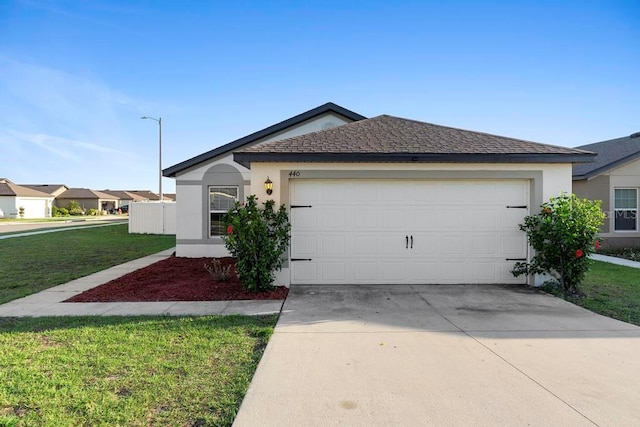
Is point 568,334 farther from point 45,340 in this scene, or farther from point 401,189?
point 45,340

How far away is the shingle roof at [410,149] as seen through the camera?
7039 mm

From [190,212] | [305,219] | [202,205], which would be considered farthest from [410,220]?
[190,212]

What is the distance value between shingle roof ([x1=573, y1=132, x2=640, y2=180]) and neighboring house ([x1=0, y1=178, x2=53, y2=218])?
55423mm

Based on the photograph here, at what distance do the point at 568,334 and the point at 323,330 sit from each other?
329 cm

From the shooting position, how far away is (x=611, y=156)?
1347 cm

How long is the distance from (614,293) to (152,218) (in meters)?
21.9

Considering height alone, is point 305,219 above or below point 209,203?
below

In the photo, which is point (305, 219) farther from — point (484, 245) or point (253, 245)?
point (484, 245)

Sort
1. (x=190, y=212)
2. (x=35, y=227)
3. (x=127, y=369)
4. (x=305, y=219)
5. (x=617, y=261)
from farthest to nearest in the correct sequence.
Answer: (x=35, y=227), (x=190, y=212), (x=617, y=261), (x=305, y=219), (x=127, y=369)

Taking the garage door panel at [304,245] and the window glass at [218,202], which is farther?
the window glass at [218,202]

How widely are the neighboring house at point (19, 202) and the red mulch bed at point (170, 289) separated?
46.6 meters

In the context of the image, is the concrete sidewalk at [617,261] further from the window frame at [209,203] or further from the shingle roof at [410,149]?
the window frame at [209,203]

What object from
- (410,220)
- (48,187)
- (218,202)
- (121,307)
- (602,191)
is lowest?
(121,307)


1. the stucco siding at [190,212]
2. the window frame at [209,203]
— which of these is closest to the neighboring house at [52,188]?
the stucco siding at [190,212]
